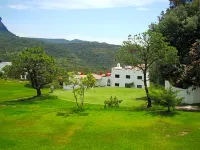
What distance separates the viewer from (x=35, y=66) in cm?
4559

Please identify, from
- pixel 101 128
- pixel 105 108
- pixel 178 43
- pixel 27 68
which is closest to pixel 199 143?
pixel 101 128

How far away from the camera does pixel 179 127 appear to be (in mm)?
24703

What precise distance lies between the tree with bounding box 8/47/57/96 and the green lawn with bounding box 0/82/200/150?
12.7 m

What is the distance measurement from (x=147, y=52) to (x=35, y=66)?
18.7 meters

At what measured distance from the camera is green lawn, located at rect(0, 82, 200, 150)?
2044cm

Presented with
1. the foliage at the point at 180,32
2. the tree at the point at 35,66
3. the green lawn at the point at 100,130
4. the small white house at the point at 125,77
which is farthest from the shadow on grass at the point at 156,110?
the small white house at the point at 125,77

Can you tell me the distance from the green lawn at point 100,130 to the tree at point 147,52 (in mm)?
5328

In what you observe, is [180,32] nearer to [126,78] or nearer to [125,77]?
[126,78]

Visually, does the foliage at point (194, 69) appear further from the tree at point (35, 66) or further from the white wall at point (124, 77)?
the white wall at point (124, 77)

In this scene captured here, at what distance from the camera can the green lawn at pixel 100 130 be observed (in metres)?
20.4

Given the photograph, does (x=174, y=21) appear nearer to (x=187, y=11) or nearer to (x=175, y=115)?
(x=187, y=11)

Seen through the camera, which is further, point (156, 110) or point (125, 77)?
point (125, 77)

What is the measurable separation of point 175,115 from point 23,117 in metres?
14.1

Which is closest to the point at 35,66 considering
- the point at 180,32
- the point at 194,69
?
the point at 180,32
